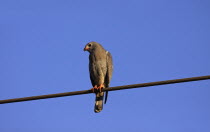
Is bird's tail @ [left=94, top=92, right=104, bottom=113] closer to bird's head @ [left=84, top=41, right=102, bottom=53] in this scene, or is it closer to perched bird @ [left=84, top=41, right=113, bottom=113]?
perched bird @ [left=84, top=41, right=113, bottom=113]

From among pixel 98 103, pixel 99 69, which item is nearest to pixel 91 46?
pixel 99 69

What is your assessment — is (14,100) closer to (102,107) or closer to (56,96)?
(56,96)

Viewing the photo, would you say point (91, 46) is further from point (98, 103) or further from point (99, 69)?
point (98, 103)

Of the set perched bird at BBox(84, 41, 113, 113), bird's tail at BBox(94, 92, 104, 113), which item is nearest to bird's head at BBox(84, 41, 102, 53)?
perched bird at BBox(84, 41, 113, 113)

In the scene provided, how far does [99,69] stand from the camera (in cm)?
1095

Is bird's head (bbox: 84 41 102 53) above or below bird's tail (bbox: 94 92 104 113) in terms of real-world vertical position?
above

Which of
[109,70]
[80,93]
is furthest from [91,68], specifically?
[80,93]

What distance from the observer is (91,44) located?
11617mm

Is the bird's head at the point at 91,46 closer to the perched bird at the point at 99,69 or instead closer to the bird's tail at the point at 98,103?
the perched bird at the point at 99,69

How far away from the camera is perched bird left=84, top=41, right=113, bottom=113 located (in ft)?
35.9

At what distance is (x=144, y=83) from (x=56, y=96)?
149 cm

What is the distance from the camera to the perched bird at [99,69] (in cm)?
1094

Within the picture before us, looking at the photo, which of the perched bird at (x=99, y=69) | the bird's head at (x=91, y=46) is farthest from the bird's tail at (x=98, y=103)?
the bird's head at (x=91, y=46)

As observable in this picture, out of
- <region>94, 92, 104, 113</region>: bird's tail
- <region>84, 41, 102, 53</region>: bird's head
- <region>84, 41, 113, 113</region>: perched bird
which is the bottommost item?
<region>94, 92, 104, 113</region>: bird's tail
